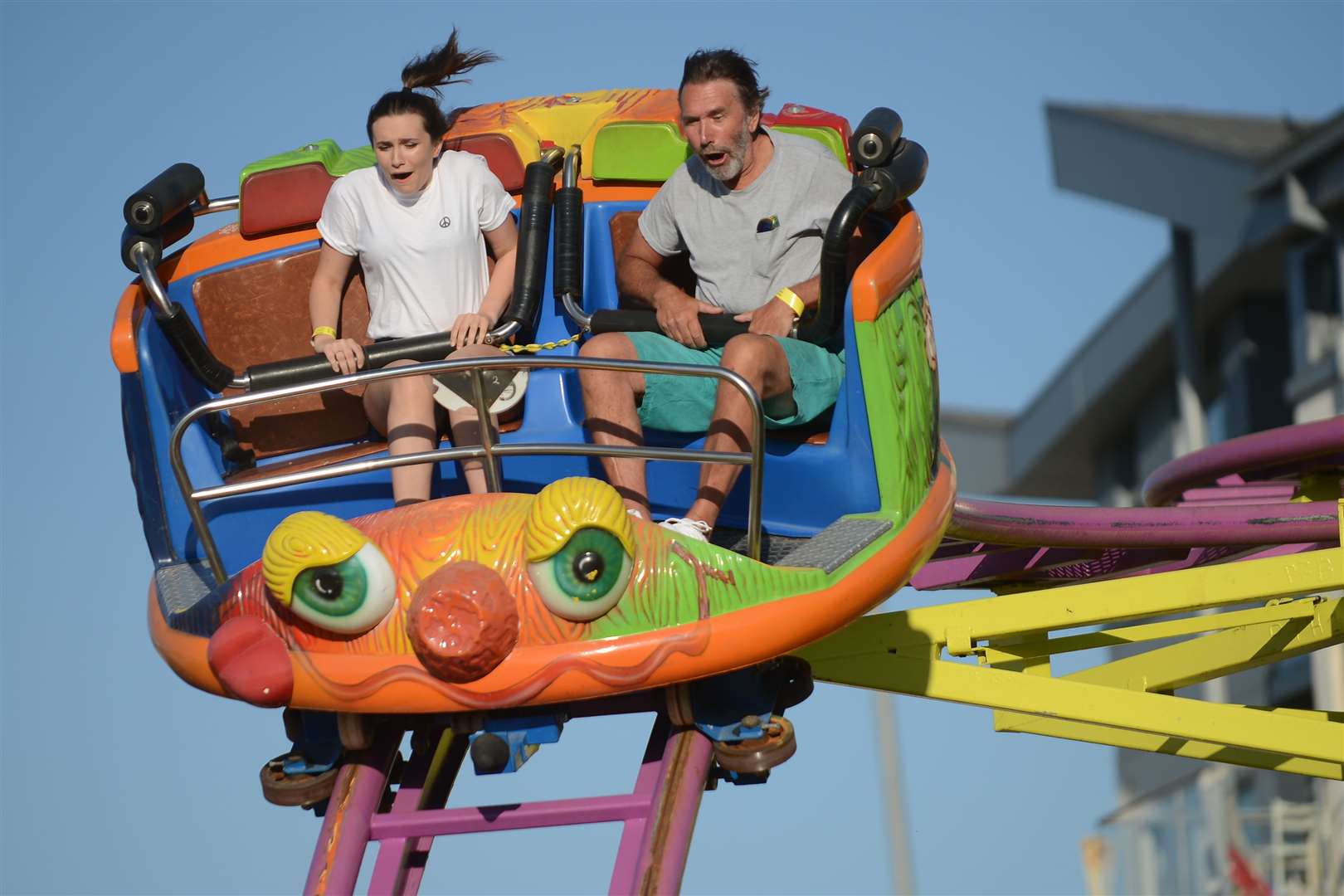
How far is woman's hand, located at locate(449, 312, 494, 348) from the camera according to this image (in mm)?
4531

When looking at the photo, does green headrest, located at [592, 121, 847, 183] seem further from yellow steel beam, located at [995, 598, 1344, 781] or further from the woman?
yellow steel beam, located at [995, 598, 1344, 781]

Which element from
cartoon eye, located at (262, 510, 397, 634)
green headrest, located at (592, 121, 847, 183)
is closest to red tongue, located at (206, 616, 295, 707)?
cartoon eye, located at (262, 510, 397, 634)

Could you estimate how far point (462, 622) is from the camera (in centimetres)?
368

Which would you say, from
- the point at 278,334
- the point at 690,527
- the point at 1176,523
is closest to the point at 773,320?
the point at 690,527

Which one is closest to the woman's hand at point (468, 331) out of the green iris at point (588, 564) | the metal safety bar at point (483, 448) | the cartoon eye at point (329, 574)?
the metal safety bar at point (483, 448)

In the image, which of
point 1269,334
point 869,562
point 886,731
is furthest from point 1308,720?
point 1269,334

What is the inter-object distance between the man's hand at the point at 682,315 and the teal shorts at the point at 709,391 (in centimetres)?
6

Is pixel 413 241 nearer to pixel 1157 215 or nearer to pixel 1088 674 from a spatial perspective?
pixel 1088 674

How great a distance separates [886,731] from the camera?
1072 centimetres

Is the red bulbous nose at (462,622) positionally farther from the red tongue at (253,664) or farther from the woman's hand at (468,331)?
the woman's hand at (468,331)

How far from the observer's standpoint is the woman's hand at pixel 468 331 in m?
4.53

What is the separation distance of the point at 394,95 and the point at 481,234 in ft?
1.30

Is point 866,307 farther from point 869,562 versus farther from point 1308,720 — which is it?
point 1308,720

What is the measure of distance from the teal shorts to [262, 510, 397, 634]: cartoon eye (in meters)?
0.87
